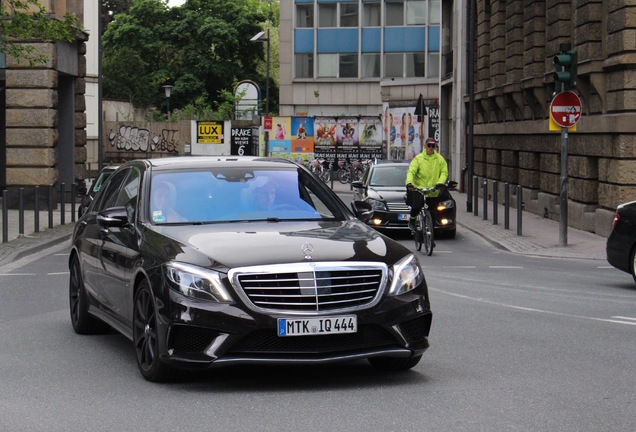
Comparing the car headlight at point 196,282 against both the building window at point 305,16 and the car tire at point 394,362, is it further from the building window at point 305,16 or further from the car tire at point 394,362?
the building window at point 305,16

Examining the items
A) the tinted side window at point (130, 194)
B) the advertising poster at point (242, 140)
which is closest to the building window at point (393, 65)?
the advertising poster at point (242, 140)

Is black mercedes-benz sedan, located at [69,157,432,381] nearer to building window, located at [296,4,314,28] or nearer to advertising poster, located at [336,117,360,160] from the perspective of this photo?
advertising poster, located at [336,117,360,160]

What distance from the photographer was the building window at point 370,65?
238 ft

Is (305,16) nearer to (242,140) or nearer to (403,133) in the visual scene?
(242,140)

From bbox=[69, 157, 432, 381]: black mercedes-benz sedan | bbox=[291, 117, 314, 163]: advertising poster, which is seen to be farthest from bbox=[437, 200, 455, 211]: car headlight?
bbox=[291, 117, 314, 163]: advertising poster

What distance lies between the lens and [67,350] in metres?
9.12

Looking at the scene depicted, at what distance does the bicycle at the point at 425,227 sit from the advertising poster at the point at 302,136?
109 ft

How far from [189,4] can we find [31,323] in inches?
3243

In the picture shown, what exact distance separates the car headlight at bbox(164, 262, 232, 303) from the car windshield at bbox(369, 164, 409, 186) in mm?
16980

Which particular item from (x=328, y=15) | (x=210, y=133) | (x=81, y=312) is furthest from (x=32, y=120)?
(x=328, y=15)

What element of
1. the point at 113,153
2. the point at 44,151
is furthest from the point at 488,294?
the point at 113,153

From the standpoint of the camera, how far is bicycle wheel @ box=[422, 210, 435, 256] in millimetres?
19141

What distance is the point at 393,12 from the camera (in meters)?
72.9

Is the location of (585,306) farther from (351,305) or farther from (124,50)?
(124,50)
